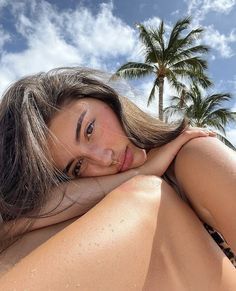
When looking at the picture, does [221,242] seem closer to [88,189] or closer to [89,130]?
[88,189]

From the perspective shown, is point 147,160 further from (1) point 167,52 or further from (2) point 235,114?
(2) point 235,114

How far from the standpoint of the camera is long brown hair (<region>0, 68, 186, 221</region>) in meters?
1.46

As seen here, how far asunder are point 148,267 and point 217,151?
0.49 m

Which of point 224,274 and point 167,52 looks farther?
point 167,52

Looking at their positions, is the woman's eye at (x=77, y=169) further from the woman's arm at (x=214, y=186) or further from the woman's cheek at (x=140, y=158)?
the woman's arm at (x=214, y=186)

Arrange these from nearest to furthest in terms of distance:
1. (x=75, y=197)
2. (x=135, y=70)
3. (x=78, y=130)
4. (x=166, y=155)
→ (x=75, y=197) < (x=166, y=155) < (x=78, y=130) < (x=135, y=70)

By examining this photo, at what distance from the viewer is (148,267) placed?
94 centimetres

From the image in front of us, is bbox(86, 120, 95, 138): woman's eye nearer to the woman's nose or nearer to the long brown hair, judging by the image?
the woman's nose

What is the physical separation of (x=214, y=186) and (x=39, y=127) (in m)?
0.75

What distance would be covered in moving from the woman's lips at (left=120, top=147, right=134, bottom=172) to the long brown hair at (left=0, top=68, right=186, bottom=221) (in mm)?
68

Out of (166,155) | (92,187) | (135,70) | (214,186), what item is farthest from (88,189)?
(135,70)

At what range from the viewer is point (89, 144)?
5.41 ft

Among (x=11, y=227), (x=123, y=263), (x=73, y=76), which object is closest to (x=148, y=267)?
(x=123, y=263)

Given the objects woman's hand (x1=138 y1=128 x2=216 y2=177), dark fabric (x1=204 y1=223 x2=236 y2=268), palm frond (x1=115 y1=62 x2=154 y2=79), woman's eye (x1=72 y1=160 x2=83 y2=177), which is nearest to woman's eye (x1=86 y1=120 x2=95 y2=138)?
woman's eye (x1=72 y1=160 x2=83 y2=177)
